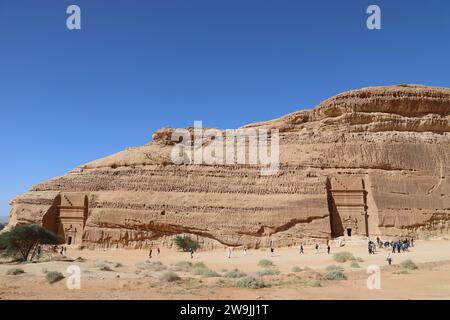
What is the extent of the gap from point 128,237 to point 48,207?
903 cm

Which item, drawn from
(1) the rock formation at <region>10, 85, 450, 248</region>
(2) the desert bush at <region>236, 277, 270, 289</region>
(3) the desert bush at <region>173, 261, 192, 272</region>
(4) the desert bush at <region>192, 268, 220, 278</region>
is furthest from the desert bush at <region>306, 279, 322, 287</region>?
(1) the rock formation at <region>10, 85, 450, 248</region>

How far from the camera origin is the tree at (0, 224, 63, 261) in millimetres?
25734

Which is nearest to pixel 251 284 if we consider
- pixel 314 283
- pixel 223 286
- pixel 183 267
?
pixel 223 286

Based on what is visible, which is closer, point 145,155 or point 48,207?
point 48,207

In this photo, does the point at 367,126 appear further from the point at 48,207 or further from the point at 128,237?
the point at 48,207

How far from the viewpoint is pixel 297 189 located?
37.3m

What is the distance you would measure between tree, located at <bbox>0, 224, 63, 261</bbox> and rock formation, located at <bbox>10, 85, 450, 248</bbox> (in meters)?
10.0

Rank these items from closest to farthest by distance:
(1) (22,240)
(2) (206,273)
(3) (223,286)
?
(3) (223,286) < (2) (206,273) < (1) (22,240)

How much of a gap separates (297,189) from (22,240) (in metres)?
24.1

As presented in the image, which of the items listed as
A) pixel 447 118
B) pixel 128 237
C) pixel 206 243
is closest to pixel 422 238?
pixel 447 118

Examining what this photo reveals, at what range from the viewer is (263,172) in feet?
127

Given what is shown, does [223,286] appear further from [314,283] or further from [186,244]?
[186,244]

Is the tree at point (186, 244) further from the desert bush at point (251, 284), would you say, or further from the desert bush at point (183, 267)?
the desert bush at point (251, 284)

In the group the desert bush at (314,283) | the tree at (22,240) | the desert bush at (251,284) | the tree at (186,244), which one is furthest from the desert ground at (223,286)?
the tree at (186,244)
